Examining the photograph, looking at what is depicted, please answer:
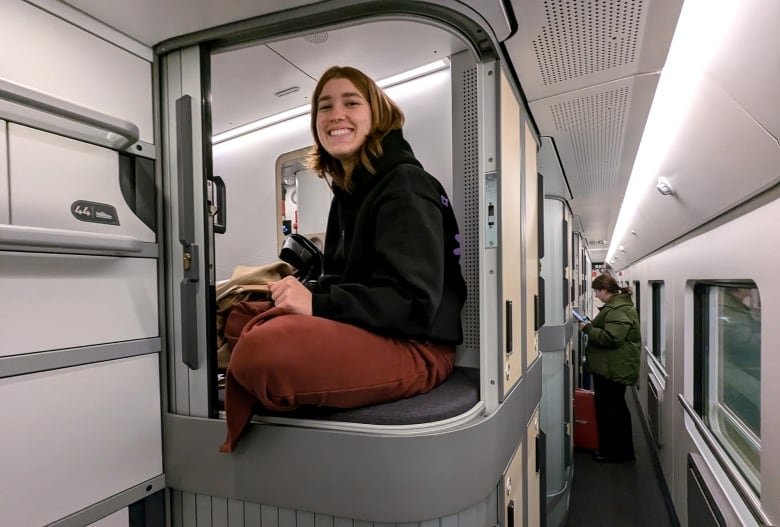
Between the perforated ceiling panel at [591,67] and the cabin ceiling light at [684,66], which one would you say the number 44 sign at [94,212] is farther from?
the cabin ceiling light at [684,66]

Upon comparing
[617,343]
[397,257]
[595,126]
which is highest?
[595,126]

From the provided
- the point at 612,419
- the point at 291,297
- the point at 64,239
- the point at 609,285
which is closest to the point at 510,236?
the point at 291,297

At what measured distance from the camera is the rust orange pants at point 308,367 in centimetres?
121

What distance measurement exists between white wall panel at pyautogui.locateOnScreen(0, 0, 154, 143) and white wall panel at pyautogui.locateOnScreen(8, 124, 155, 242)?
15 cm

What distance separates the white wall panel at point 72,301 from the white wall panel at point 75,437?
98mm

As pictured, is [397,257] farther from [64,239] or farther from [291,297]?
[64,239]

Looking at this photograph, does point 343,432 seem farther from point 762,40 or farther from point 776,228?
point 776,228

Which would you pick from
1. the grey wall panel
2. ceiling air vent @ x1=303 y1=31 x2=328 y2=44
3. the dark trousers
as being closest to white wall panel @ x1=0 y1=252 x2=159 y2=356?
the grey wall panel

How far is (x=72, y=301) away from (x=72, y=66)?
73cm

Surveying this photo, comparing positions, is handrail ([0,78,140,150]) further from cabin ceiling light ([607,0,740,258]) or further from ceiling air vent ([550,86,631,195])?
ceiling air vent ([550,86,631,195])

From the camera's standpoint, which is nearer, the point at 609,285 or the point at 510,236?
the point at 510,236

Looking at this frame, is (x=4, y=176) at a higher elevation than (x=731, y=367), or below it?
higher

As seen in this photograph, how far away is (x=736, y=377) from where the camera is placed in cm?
280

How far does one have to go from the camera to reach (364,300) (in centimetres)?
133
